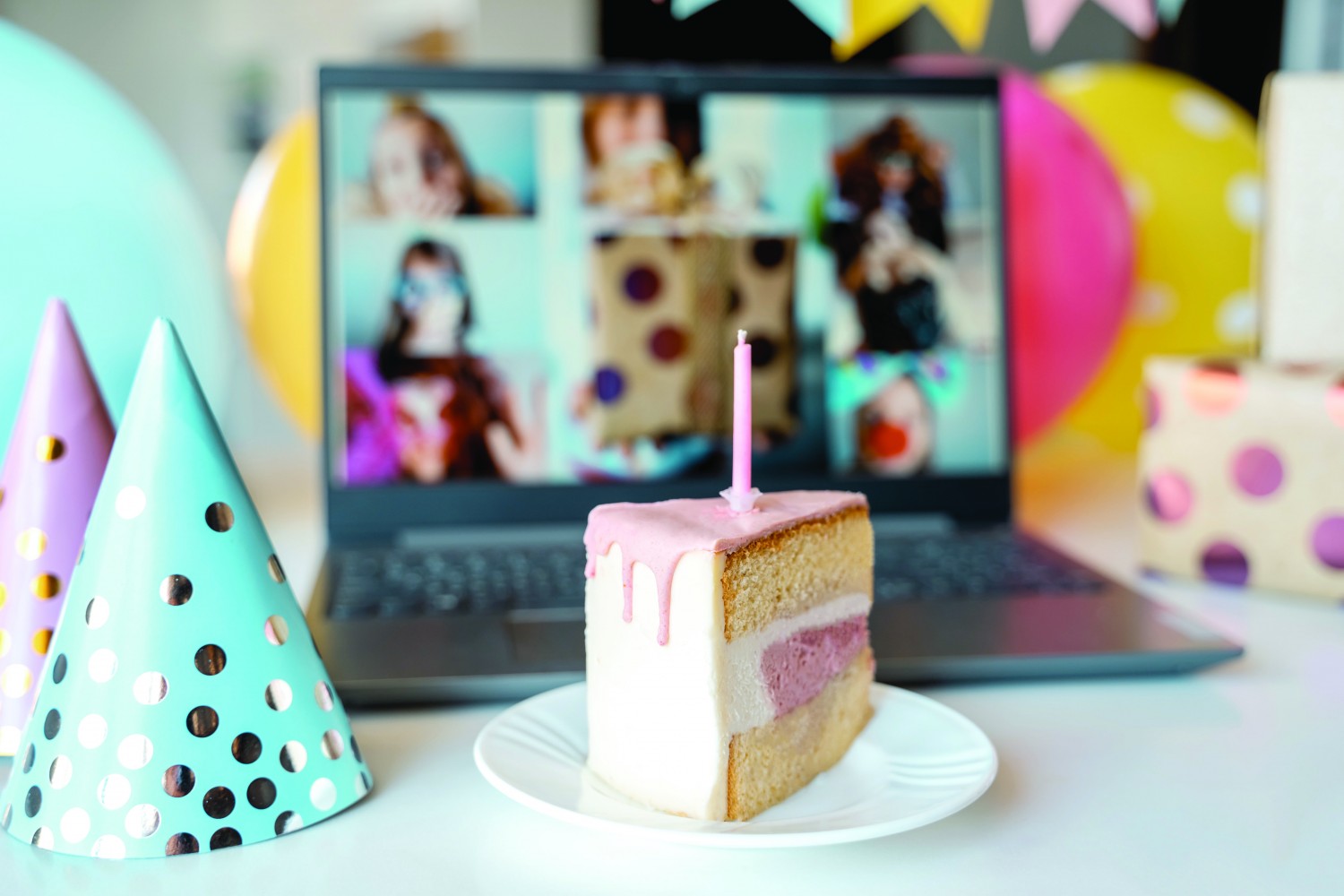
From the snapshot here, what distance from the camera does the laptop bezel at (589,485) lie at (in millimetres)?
885

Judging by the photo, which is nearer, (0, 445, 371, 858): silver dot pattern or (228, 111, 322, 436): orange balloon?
(0, 445, 371, 858): silver dot pattern

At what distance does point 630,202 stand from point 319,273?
240 mm

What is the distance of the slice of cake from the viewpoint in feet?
1.41

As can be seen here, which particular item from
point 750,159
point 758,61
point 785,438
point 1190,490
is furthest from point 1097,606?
point 758,61

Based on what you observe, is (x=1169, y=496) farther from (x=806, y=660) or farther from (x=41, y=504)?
(x=41, y=504)

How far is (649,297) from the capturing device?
929mm

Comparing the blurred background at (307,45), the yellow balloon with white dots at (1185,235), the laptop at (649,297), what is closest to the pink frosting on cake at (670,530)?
the laptop at (649,297)

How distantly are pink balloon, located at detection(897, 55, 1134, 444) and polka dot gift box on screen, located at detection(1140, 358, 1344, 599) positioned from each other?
0.82ft

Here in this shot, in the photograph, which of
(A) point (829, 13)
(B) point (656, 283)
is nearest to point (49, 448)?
(B) point (656, 283)

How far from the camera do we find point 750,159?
944 mm

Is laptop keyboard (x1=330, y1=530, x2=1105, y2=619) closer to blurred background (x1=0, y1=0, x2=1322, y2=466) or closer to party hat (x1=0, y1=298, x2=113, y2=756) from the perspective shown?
party hat (x1=0, y1=298, x2=113, y2=756)

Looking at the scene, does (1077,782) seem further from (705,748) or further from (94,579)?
(94,579)

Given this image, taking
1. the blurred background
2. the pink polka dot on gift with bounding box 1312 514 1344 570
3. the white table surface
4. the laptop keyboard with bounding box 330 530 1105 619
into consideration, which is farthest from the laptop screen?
the blurred background

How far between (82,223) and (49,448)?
0.92 feet
